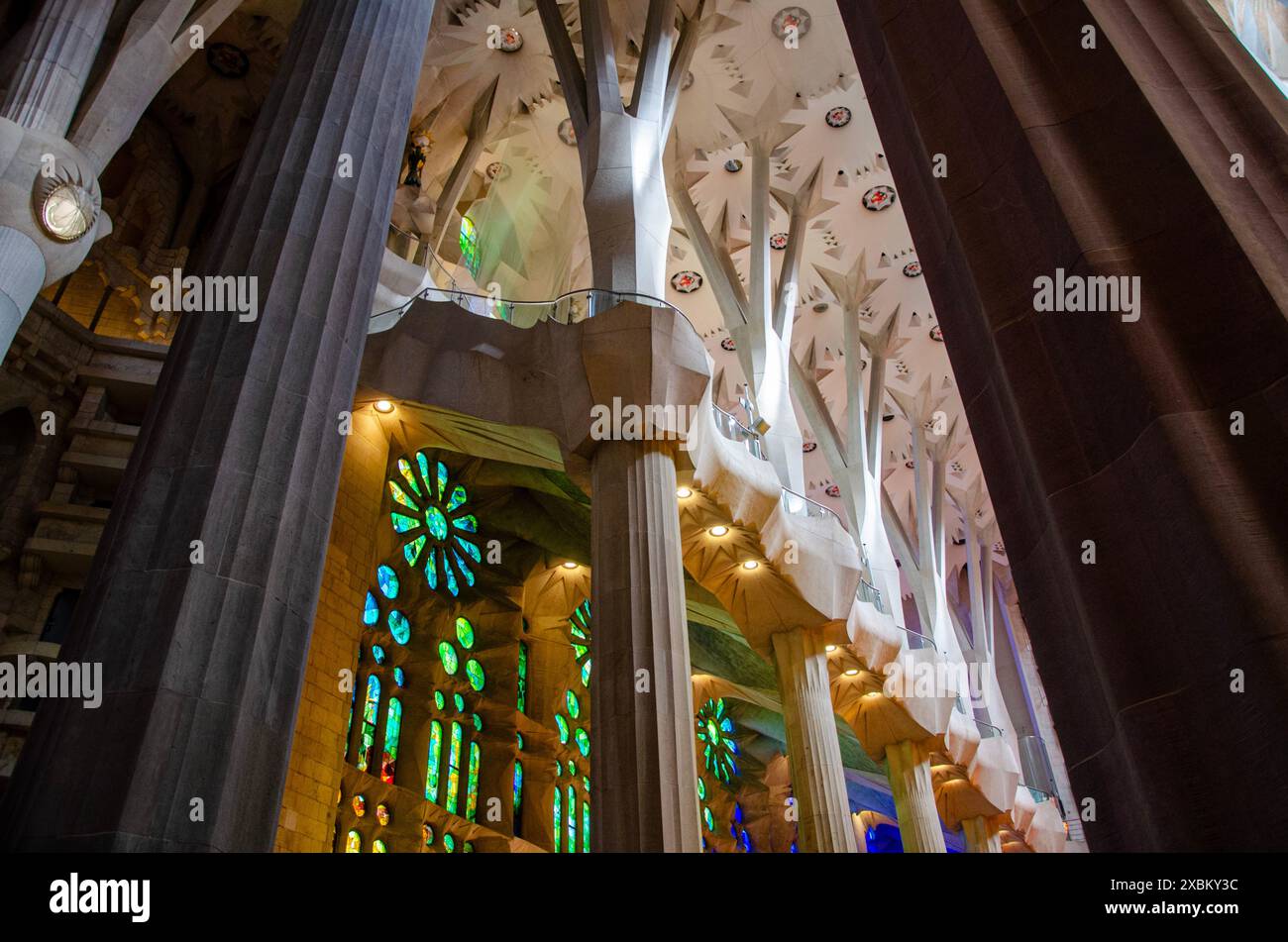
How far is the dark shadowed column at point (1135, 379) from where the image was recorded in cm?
167

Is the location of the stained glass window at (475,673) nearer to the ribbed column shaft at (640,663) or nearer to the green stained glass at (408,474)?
the green stained glass at (408,474)

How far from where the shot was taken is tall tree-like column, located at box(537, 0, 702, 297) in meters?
10.0

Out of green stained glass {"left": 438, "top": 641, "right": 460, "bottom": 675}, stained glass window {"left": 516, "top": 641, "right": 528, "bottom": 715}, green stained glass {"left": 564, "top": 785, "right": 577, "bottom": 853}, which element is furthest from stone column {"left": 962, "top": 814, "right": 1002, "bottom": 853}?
green stained glass {"left": 438, "top": 641, "right": 460, "bottom": 675}

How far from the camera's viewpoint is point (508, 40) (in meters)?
14.9

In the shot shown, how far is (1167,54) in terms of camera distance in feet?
7.54

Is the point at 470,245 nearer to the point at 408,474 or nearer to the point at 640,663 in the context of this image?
the point at 408,474

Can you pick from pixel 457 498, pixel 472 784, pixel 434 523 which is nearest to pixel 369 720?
pixel 472 784

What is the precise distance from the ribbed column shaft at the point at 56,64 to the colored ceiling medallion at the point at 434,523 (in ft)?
20.0

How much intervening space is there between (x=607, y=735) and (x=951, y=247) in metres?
5.51

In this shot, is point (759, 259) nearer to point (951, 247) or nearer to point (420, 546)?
point (420, 546)

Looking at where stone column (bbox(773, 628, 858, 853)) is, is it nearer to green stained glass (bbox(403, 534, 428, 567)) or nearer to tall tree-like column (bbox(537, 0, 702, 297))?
green stained glass (bbox(403, 534, 428, 567))

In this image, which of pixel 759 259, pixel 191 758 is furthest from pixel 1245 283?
pixel 759 259

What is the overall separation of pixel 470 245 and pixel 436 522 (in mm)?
4662

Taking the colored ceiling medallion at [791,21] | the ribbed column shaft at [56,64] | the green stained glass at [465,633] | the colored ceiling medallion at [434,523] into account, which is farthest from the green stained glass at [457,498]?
the colored ceiling medallion at [791,21]
